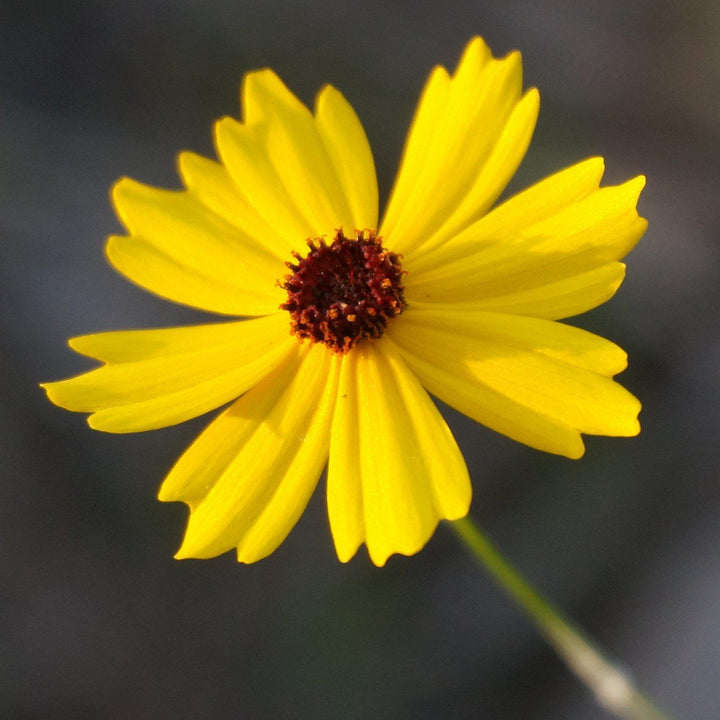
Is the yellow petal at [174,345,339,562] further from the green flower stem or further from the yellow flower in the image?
the green flower stem

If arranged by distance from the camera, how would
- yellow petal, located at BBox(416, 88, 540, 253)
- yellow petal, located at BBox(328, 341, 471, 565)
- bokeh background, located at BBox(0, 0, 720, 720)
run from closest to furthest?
yellow petal, located at BBox(328, 341, 471, 565) < yellow petal, located at BBox(416, 88, 540, 253) < bokeh background, located at BBox(0, 0, 720, 720)

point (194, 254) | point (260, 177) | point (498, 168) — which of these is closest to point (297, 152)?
point (260, 177)

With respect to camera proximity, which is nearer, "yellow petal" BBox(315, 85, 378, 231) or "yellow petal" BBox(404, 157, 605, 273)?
"yellow petal" BBox(404, 157, 605, 273)

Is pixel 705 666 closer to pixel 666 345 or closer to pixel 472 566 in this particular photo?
pixel 472 566

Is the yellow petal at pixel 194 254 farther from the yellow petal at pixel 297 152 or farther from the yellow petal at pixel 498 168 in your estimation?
the yellow petal at pixel 498 168

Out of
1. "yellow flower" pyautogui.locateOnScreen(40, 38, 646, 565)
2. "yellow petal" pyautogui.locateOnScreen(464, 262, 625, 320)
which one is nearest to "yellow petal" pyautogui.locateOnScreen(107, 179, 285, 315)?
"yellow flower" pyautogui.locateOnScreen(40, 38, 646, 565)

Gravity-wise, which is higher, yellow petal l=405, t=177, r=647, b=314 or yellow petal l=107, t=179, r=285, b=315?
yellow petal l=107, t=179, r=285, b=315

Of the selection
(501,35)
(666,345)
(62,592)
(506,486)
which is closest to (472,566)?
(506,486)
